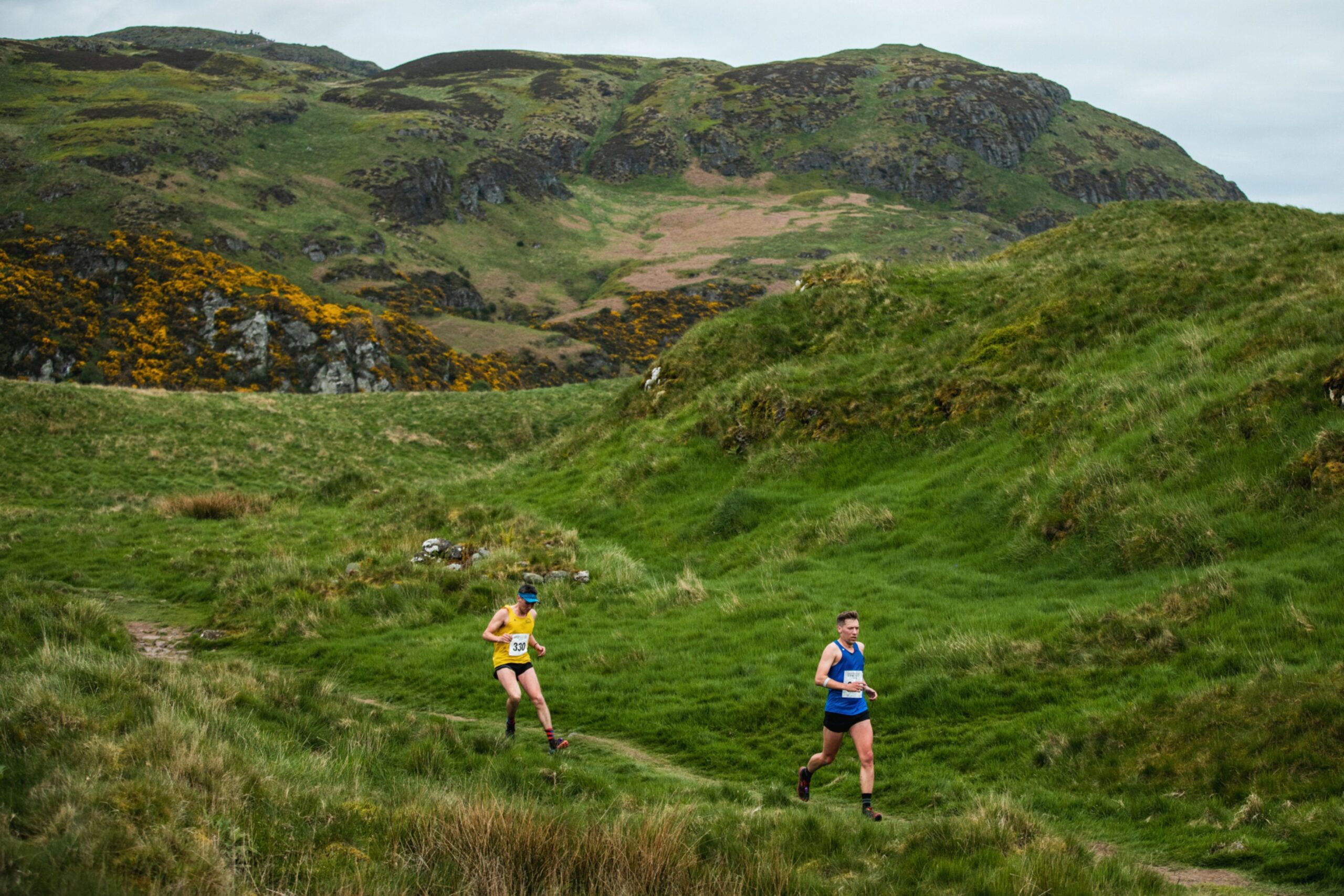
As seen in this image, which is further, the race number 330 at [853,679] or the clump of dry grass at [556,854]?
the race number 330 at [853,679]

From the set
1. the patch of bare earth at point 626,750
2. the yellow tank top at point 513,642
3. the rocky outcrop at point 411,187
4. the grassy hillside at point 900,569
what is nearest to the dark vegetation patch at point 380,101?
the rocky outcrop at point 411,187

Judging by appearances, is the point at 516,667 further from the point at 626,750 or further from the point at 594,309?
the point at 594,309

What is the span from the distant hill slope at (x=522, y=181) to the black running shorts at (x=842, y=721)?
282ft

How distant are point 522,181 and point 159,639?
149 metres

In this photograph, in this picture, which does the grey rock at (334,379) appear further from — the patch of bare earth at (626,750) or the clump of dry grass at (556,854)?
the clump of dry grass at (556,854)

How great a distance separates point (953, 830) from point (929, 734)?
353cm

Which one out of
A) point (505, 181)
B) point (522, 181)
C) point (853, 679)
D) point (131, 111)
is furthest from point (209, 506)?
point (522, 181)

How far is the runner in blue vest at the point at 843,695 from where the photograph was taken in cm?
920

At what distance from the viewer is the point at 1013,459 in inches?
724

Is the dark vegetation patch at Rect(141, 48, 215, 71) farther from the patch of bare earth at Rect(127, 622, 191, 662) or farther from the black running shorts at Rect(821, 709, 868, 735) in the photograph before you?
the black running shorts at Rect(821, 709, 868, 735)

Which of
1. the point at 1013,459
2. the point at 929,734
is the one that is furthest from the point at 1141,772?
the point at 1013,459

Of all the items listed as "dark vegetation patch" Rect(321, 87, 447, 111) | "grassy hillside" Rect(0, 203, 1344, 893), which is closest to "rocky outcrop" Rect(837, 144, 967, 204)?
"dark vegetation patch" Rect(321, 87, 447, 111)

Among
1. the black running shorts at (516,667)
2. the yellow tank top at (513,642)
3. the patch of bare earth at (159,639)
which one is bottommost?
the patch of bare earth at (159,639)

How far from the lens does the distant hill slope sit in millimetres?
101375
